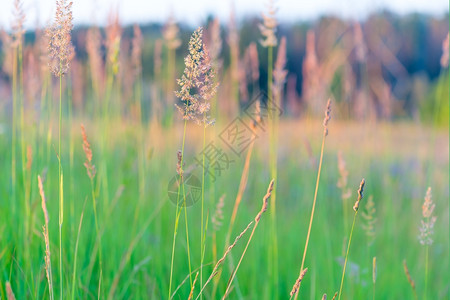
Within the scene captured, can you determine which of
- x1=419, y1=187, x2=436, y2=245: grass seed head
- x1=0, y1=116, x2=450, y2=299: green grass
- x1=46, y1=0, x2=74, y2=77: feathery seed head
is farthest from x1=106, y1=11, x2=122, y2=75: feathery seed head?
x1=419, y1=187, x2=436, y2=245: grass seed head

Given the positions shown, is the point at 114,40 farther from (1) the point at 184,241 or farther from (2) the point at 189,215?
(2) the point at 189,215

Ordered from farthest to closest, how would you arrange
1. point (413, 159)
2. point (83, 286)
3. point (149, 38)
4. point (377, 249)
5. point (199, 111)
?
point (149, 38), point (413, 159), point (377, 249), point (83, 286), point (199, 111)

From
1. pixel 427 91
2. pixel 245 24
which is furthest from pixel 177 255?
pixel 427 91

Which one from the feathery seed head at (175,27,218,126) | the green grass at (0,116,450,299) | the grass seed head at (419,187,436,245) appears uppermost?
the feathery seed head at (175,27,218,126)

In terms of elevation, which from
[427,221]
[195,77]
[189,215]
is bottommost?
[189,215]

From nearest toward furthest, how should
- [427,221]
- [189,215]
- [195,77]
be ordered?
[195,77] < [427,221] < [189,215]

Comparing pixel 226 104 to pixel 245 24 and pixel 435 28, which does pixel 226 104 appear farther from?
pixel 435 28

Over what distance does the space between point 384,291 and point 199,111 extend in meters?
1.17

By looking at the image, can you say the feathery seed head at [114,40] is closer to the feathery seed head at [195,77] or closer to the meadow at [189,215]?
the meadow at [189,215]

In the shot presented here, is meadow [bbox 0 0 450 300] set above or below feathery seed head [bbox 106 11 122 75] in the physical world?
below

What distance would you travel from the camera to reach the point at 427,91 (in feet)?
29.1

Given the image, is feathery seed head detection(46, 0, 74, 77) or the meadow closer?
feathery seed head detection(46, 0, 74, 77)

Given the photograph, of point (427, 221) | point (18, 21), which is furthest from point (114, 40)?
point (427, 221)

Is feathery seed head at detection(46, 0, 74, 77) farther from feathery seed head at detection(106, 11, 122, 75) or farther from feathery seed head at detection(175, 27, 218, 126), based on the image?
feathery seed head at detection(106, 11, 122, 75)
